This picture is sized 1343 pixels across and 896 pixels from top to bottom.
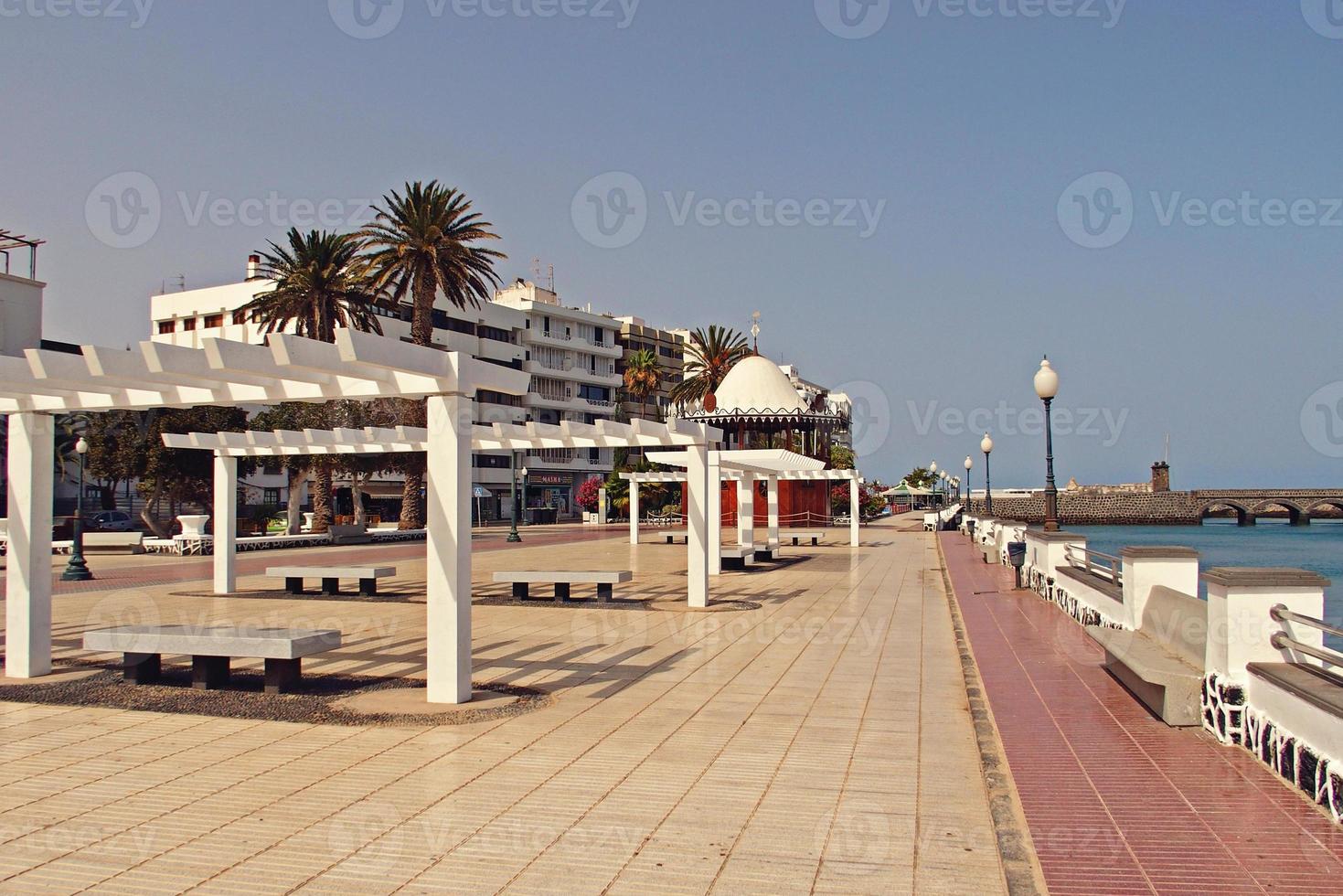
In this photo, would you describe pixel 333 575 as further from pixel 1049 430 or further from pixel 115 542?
pixel 115 542

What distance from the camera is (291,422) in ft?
128

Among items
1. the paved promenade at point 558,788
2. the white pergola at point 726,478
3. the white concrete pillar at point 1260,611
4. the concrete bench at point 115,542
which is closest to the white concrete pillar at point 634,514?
the white pergola at point 726,478

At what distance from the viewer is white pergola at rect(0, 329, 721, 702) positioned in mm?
7559

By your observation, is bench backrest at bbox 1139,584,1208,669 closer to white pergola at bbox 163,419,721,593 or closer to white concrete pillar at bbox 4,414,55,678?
white pergola at bbox 163,419,721,593

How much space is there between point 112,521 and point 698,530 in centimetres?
4012

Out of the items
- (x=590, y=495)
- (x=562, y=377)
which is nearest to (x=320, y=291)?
(x=590, y=495)

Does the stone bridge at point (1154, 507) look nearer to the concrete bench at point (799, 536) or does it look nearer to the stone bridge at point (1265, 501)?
the stone bridge at point (1265, 501)

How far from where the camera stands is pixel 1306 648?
19.7ft

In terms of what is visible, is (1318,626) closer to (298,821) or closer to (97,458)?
(298,821)

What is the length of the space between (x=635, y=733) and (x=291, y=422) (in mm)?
34859

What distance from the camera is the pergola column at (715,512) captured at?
757 inches

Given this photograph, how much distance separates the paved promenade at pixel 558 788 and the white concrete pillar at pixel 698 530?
3.82 metres

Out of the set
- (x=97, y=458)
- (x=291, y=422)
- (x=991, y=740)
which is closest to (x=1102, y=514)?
(x=291, y=422)

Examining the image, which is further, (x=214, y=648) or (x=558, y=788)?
(x=214, y=648)
